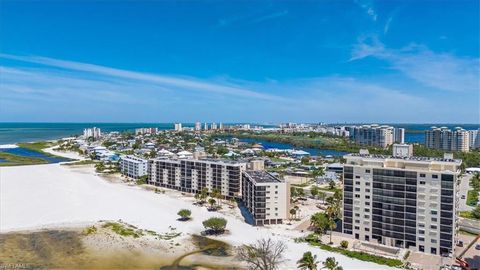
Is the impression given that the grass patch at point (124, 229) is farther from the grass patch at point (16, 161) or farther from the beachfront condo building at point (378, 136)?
the beachfront condo building at point (378, 136)

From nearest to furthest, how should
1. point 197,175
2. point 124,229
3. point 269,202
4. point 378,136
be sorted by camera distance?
point 124,229 < point 269,202 < point 197,175 < point 378,136

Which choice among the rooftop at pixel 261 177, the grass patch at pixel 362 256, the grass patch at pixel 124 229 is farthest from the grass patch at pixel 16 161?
the grass patch at pixel 362 256

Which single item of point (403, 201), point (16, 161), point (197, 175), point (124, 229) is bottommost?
point (124, 229)

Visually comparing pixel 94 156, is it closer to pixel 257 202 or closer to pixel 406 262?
pixel 257 202

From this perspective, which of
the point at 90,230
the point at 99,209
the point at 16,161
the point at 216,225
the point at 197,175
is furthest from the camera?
the point at 16,161

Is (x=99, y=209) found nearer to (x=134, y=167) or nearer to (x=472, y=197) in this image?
(x=134, y=167)

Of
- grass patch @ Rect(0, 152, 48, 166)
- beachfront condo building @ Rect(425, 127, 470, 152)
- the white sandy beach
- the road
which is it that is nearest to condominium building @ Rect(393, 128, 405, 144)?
beachfront condo building @ Rect(425, 127, 470, 152)

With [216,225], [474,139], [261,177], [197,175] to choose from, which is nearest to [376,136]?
[474,139]
